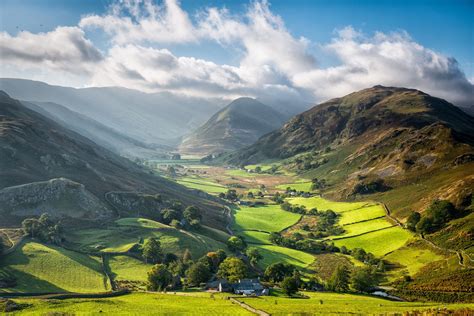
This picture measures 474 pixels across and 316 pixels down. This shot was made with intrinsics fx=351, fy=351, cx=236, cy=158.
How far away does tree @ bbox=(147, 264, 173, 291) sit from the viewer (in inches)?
3516

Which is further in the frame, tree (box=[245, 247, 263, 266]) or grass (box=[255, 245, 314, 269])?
grass (box=[255, 245, 314, 269])

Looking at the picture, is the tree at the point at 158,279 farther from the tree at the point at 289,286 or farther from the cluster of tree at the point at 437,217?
the cluster of tree at the point at 437,217

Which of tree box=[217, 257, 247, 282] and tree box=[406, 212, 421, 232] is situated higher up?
tree box=[406, 212, 421, 232]

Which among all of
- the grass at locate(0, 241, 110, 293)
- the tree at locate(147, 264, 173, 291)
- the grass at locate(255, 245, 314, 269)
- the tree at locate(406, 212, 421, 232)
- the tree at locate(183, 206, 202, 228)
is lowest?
the grass at locate(0, 241, 110, 293)

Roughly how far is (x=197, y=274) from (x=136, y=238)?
3763cm

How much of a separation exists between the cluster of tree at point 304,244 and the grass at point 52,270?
71.5 metres

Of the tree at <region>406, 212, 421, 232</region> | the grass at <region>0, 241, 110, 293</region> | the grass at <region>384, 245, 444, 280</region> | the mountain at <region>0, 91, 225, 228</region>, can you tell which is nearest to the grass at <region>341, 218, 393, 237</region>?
the tree at <region>406, 212, 421, 232</region>

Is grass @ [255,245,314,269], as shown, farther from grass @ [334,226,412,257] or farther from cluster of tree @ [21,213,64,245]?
cluster of tree @ [21,213,64,245]

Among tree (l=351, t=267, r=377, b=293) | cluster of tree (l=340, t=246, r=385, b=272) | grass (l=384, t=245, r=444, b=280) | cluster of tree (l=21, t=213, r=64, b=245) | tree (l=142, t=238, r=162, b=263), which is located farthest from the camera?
cluster of tree (l=21, t=213, r=64, b=245)

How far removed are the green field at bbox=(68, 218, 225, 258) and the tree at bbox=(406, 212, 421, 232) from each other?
227ft

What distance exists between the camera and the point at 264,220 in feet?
605

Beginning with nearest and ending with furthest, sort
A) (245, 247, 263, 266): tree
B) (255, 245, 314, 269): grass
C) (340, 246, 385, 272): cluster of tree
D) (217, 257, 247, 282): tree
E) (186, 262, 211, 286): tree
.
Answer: (186, 262, 211, 286): tree < (217, 257, 247, 282): tree < (340, 246, 385, 272): cluster of tree < (245, 247, 263, 266): tree < (255, 245, 314, 269): grass

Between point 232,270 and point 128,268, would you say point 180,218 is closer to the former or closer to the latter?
point 128,268

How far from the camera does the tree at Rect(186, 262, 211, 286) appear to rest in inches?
3733
